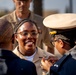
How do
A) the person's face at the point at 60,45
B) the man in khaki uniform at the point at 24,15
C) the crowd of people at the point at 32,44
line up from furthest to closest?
the man in khaki uniform at the point at 24,15, the person's face at the point at 60,45, the crowd of people at the point at 32,44

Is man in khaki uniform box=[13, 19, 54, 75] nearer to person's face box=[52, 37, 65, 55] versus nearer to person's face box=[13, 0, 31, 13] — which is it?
person's face box=[52, 37, 65, 55]

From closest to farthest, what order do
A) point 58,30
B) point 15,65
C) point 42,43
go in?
point 15,65 → point 58,30 → point 42,43

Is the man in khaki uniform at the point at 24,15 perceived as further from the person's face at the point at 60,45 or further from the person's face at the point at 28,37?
the person's face at the point at 60,45

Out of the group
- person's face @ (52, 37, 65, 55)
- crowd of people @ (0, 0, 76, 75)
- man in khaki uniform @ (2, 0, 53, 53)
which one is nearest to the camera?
crowd of people @ (0, 0, 76, 75)

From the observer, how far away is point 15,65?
3070mm

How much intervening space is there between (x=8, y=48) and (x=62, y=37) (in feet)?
1.96

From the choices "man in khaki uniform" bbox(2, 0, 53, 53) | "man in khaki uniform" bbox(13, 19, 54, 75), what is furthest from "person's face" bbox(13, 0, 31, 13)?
"man in khaki uniform" bbox(13, 19, 54, 75)

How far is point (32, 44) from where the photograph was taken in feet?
13.4

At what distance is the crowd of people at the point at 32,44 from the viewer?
3.09m

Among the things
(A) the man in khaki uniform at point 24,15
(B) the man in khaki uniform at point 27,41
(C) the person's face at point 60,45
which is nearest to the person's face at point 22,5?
(A) the man in khaki uniform at point 24,15

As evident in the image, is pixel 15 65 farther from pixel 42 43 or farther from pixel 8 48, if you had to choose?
pixel 42 43

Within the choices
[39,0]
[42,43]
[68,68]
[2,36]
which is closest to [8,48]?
[2,36]

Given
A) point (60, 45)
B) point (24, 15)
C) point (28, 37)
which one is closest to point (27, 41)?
point (28, 37)

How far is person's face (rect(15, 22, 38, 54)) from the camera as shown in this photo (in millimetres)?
4086
